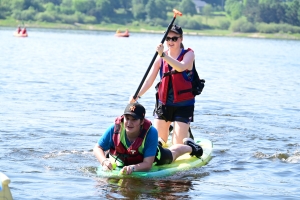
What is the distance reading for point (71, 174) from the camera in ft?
31.6

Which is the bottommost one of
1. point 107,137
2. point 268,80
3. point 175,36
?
point 268,80

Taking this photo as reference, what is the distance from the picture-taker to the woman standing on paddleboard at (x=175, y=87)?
983 cm

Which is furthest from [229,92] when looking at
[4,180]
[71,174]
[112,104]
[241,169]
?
[4,180]

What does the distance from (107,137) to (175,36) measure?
1774 mm

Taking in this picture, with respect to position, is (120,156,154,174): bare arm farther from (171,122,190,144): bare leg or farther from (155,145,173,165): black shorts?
(171,122,190,144): bare leg

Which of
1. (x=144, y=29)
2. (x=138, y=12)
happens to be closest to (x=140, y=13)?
(x=138, y=12)

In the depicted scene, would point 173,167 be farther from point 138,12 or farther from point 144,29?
point 138,12

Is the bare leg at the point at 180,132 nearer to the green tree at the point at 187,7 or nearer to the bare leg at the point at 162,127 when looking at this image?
the bare leg at the point at 162,127

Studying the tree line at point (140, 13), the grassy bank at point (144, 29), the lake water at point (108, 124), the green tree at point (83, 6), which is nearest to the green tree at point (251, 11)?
the tree line at point (140, 13)

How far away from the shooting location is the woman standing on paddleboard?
9828 millimetres

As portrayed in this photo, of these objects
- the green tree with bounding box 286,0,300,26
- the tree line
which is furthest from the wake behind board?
the green tree with bounding box 286,0,300,26

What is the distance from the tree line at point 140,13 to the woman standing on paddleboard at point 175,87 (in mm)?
101739

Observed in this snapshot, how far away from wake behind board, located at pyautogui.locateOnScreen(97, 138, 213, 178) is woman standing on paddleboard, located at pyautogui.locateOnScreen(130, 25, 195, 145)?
309 mm

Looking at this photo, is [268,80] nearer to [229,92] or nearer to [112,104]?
[229,92]
